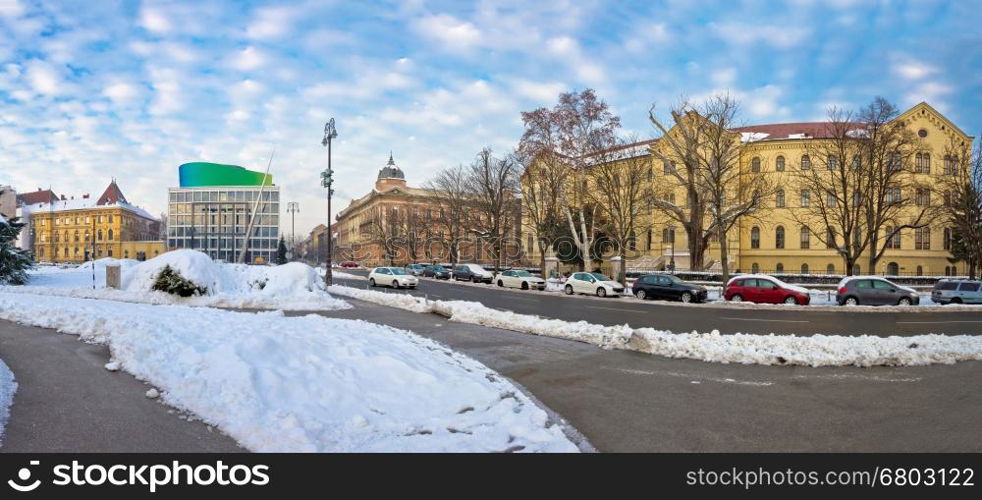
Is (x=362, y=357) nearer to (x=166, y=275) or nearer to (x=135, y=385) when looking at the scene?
(x=135, y=385)

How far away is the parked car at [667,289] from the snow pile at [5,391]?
27.0 meters

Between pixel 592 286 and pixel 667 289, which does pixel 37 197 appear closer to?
pixel 592 286

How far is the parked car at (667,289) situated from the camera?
2828 centimetres

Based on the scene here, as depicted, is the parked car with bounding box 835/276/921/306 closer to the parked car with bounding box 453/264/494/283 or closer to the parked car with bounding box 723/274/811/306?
the parked car with bounding box 723/274/811/306

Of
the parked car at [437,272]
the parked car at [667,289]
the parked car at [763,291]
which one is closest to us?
the parked car at [763,291]

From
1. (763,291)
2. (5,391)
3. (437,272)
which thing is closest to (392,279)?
(437,272)

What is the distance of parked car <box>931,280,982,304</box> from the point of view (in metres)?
28.3

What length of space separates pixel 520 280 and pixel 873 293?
22053mm

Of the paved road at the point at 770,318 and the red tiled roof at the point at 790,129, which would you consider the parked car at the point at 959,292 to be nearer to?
the paved road at the point at 770,318

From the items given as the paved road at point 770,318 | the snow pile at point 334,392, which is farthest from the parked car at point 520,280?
the snow pile at point 334,392

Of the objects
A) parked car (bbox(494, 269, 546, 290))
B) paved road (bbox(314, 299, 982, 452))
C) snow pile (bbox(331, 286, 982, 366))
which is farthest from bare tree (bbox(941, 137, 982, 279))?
paved road (bbox(314, 299, 982, 452))

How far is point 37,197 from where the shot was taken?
456ft

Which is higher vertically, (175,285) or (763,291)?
(175,285)

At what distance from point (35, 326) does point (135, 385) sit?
8975mm
